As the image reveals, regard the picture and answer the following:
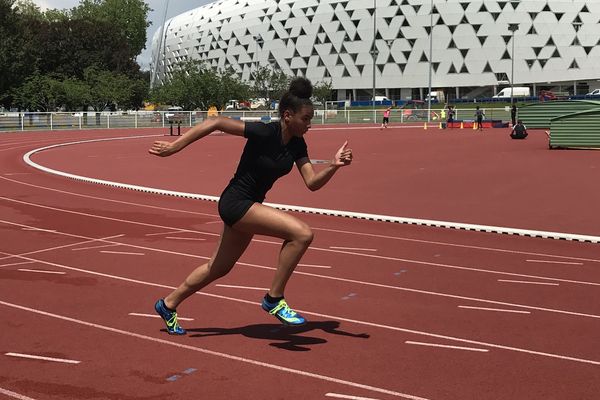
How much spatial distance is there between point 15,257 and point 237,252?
4.65 metres

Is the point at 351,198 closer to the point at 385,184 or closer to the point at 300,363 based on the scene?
the point at 385,184

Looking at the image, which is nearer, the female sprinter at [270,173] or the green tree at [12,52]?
the female sprinter at [270,173]

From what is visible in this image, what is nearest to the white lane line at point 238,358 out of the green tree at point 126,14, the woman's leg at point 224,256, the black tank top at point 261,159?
the woman's leg at point 224,256

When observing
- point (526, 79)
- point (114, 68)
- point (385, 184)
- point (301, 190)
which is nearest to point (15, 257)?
point (301, 190)

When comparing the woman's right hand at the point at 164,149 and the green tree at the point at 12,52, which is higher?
the green tree at the point at 12,52

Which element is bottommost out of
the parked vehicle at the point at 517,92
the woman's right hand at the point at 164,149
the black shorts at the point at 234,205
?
the black shorts at the point at 234,205

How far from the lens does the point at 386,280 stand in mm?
7508

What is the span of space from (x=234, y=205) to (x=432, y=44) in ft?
353

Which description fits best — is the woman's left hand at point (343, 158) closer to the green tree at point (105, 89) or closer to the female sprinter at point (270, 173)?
the female sprinter at point (270, 173)

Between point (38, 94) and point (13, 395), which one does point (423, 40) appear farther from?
point (13, 395)

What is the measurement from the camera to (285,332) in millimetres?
5582

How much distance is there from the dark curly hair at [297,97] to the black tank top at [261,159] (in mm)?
144

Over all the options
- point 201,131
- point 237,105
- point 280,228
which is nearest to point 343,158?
point 280,228

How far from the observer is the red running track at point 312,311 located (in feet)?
14.7
